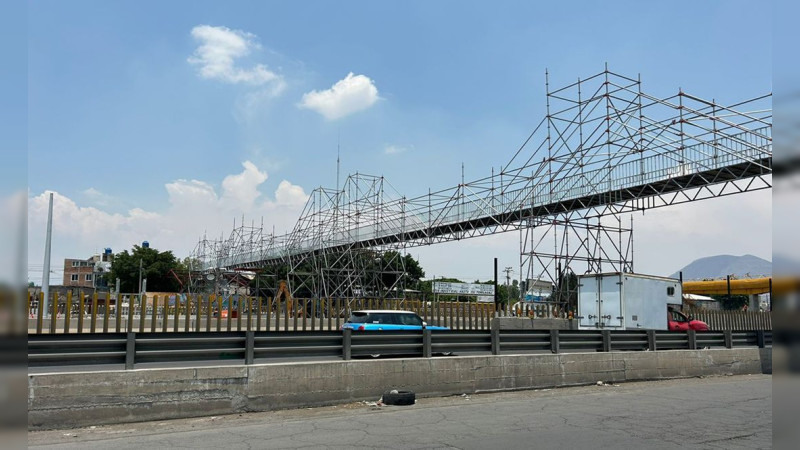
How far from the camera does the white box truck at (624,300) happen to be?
22859 mm

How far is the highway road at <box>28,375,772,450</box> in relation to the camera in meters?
8.00

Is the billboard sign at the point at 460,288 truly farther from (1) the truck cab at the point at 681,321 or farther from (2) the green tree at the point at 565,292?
(1) the truck cab at the point at 681,321

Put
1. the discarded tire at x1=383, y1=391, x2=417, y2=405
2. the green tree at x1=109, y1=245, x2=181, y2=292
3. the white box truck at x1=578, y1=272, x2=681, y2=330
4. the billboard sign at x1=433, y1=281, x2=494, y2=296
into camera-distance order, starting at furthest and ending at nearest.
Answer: the green tree at x1=109, y1=245, x2=181, y2=292
the billboard sign at x1=433, y1=281, x2=494, y2=296
the white box truck at x1=578, y1=272, x2=681, y2=330
the discarded tire at x1=383, y1=391, x2=417, y2=405

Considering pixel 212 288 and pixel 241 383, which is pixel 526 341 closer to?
pixel 241 383

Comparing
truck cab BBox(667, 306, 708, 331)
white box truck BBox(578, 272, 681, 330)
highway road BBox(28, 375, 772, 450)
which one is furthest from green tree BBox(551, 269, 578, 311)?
highway road BBox(28, 375, 772, 450)

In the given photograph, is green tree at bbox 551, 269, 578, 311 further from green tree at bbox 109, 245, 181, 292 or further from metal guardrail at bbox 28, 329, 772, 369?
green tree at bbox 109, 245, 181, 292

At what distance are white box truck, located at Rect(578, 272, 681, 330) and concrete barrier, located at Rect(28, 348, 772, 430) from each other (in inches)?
294

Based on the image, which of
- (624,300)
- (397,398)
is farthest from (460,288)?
(397,398)

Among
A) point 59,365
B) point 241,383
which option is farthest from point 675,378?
point 59,365

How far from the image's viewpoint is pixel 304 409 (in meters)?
10.5

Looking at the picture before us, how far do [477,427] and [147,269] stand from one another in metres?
80.5

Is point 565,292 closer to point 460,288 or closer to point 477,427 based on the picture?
point 477,427

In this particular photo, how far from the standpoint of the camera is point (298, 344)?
1106 centimetres

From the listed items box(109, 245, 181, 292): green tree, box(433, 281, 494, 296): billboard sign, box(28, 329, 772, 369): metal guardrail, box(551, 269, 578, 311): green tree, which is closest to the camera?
box(28, 329, 772, 369): metal guardrail
